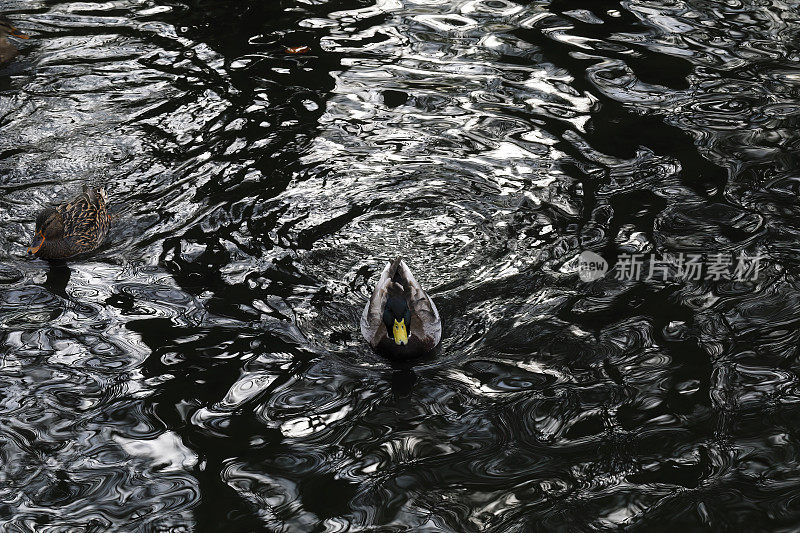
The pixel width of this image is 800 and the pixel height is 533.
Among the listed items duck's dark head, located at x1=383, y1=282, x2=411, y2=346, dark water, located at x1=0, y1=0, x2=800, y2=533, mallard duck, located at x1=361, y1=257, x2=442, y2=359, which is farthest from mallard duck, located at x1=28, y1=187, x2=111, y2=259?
duck's dark head, located at x1=383, y1=282, x2=411, y2=346

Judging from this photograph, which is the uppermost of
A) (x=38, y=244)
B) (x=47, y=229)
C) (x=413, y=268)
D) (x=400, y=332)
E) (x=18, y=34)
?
(x=18, y=34)

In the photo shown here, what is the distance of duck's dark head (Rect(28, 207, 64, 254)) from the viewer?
7285 mm

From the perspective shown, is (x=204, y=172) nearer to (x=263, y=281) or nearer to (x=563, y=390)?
(x=263, y=281)

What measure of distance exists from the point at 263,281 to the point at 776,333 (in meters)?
3.90

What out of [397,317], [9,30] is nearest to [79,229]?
[397,317]

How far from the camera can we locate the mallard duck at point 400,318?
6148mm

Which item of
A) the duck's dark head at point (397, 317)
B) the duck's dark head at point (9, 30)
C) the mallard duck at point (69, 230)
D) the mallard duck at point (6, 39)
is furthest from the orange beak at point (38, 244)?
the duck's dark head at point (9, 30)

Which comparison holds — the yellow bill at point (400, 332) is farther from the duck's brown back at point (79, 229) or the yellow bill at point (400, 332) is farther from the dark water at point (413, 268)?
the duck's brown back at point (79, 229)

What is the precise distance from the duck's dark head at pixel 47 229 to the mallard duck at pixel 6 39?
4136mm

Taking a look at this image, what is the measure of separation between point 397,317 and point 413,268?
112 centimetres

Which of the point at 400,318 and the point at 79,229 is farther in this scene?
the point at 79,229

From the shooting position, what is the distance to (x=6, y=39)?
35.7 feet

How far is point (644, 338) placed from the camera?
6.36 metres

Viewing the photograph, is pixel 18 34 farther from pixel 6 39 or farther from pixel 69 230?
pixel 69 230
